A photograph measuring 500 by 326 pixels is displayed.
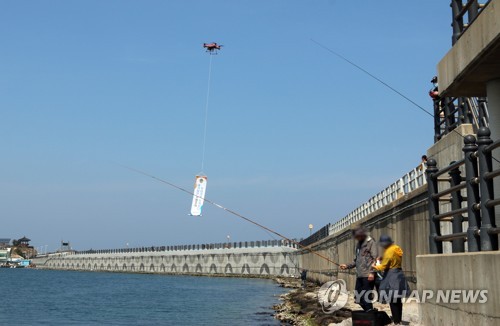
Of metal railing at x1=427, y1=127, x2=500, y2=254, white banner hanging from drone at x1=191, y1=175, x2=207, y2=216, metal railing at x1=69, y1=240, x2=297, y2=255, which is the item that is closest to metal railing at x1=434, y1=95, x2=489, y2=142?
metal railing at x1=427, y1=127, x2=500, y2=254

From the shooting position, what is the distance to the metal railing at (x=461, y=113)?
1246 centimetres

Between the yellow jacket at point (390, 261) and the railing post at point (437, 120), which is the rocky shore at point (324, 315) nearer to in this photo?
the yellow jacket at point (390, 261)

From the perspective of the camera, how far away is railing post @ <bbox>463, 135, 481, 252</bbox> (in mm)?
6984

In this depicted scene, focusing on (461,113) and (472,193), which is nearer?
(472,193)

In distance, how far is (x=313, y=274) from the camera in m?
54.5

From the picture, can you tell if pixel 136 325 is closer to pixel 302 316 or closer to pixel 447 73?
pixel 302 316

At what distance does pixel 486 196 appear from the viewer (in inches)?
266

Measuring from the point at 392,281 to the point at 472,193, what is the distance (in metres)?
2.82

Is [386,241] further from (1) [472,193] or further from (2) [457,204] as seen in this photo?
(1) [472,193]

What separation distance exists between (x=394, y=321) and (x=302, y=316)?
52.1 ft

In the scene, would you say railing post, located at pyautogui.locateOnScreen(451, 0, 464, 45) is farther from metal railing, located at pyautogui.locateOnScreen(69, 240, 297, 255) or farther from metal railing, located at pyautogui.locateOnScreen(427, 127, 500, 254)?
metal railing, located at pyautogui.locateOnScreen(69, 240, 297, 255)

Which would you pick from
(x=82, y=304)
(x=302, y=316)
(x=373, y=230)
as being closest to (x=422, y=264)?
(x=373, y=230)

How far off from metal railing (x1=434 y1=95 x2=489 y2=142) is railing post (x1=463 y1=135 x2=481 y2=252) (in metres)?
5.16

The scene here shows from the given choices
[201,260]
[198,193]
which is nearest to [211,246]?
[201,260]
